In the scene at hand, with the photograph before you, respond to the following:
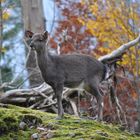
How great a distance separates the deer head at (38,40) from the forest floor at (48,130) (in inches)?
51.0

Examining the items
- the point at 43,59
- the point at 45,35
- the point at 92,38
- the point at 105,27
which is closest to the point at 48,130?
the point at 43,59

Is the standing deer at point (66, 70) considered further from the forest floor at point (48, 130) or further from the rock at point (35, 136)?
the rock at point (35, 136)

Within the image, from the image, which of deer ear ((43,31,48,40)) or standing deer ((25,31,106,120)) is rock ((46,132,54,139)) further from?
deer ear ((43,31,48,40))

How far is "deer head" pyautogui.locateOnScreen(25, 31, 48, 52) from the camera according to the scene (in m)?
8.70

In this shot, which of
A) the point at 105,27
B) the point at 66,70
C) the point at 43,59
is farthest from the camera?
the point at 105,27

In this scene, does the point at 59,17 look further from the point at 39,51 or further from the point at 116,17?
the point at 39,51

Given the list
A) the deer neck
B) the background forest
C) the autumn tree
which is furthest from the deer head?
the autumn tree

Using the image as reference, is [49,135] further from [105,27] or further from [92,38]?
[92,38]

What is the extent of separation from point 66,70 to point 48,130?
1.87m

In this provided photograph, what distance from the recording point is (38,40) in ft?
28.7

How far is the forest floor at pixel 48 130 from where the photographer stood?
722cm

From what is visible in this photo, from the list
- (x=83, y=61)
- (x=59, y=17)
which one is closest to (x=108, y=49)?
(x=59, y=17)

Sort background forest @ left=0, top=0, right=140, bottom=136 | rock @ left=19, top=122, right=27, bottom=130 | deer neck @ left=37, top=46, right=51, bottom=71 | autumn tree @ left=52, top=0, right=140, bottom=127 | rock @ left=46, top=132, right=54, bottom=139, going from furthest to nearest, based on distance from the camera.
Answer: autumn tree @ left=52, top=0, right=140, bottom=127 → background forest @ left=0, top=0, right=140, bottom=136 → deer neck @ left=37, top=46, right=51, bottom=71 → rock @ left=19, top=122, right=27, bottom=130 → rock @ left=46, top=132, right=54, bottom=139

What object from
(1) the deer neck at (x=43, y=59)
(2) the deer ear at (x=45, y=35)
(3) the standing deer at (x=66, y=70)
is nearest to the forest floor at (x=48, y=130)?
(3) the standing deer at (x=66, y=70)
